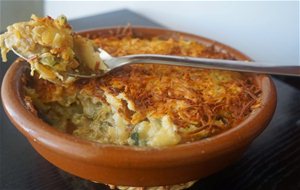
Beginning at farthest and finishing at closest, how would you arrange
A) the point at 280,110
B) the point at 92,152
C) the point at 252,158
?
1. the point at 280,110
2. the point at 252,158
3. the point at 92,152

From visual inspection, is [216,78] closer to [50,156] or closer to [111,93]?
[111,93]

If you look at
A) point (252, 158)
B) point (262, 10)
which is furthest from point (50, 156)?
point (262, 10)

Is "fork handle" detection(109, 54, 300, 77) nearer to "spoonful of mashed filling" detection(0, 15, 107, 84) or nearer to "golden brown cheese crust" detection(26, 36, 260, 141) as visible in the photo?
"golden brown cheese crust" detection(26, 36, 260, 141)

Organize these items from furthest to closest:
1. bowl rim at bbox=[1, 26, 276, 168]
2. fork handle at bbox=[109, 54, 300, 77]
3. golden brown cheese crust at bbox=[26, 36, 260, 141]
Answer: fork handle at bbox=[109, 54, 300, 77]
golden brown cheese crust at bbox=[26, 36, 260, 141]
bowl rim at bbox=[1, 26, 276, 168]

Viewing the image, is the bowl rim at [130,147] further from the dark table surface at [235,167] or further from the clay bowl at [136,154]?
the dark table surface at [235,167]

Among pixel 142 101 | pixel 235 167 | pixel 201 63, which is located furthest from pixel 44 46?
pixel 235 167

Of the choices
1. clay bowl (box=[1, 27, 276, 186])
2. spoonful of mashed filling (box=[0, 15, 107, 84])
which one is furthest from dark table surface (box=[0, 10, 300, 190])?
spoonful of mashed filling (box=[0, 15, 107, 84])

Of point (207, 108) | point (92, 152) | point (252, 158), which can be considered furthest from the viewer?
point (252, 158)

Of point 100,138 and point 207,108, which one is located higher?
point 207,108
